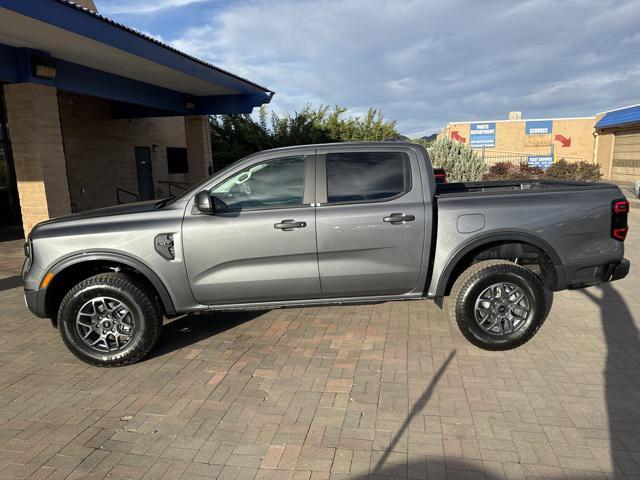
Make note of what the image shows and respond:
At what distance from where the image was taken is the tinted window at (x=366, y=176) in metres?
4.04

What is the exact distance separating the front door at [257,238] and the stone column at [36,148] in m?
5.84

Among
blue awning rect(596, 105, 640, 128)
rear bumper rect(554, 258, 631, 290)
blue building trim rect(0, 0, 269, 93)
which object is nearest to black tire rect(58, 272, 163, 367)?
rear bumper rect(554, 258, 631, 290)

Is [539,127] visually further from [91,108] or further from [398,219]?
[398,219]

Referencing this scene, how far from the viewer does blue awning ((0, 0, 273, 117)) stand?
625 centimetres

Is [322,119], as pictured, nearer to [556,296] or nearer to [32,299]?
[556,296]

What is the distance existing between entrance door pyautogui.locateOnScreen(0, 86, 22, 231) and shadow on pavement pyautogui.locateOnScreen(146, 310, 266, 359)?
1015 centimetres

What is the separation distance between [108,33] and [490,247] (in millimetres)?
6734

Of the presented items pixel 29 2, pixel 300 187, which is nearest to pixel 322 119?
pixel 29 2

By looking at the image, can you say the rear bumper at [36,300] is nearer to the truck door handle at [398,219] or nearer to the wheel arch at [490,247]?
the truck door handle at [398,219]

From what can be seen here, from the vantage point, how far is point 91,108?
1327 centimetres

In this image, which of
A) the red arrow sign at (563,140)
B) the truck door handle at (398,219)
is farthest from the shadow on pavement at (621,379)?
the red arrow sign at (563,140)

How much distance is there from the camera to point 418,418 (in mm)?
3078

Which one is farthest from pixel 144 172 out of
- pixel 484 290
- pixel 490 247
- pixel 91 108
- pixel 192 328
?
pixel 484 290

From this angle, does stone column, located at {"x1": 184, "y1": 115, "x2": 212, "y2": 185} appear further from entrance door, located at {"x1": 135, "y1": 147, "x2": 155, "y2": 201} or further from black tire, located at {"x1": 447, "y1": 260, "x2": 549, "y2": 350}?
black tire, located at {"x1": 447, "y1": 260, "x2": 549, "y2": 350}
